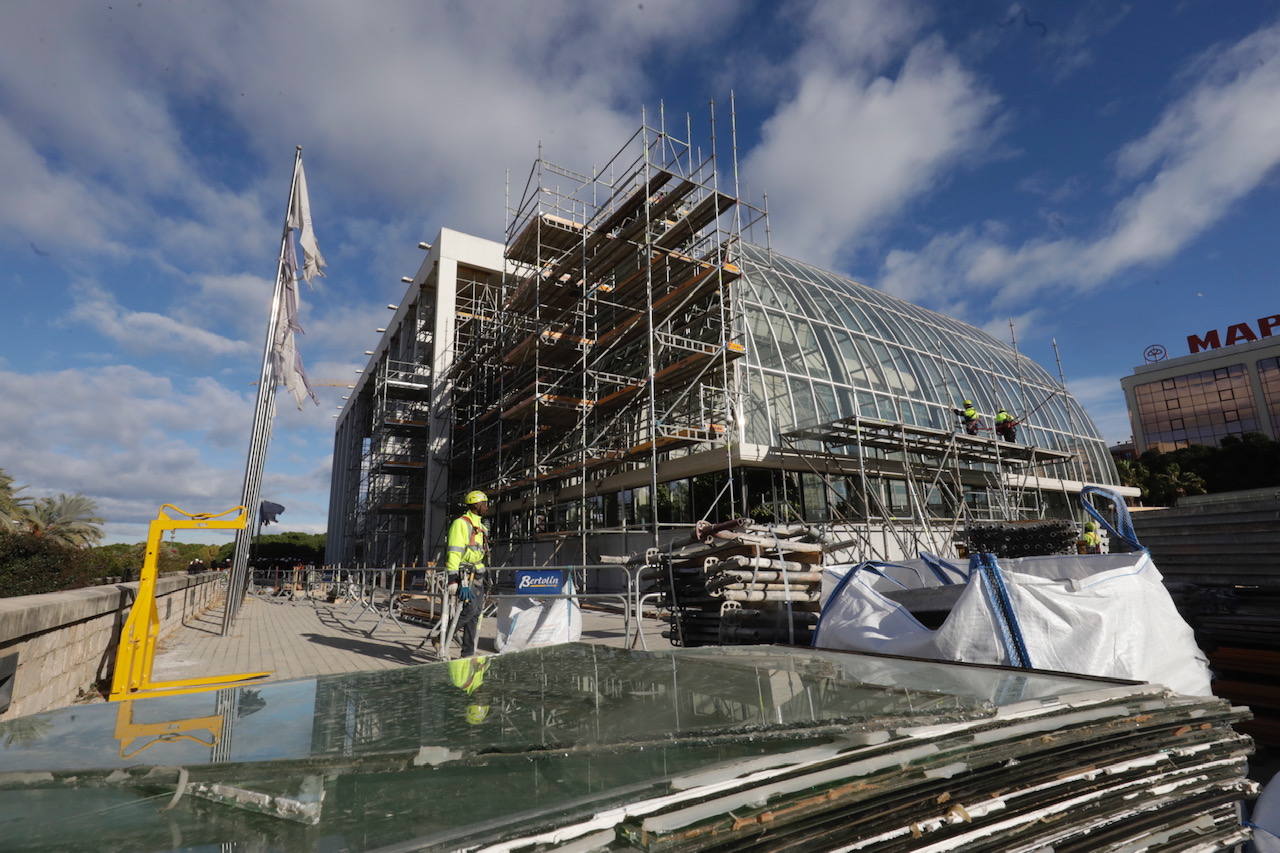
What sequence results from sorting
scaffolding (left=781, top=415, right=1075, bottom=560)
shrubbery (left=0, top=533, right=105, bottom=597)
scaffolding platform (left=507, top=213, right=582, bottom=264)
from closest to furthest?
1. shrubbery (left=0, top=533, right=105, bottom=597)
2. scaffolding (left=781, top=415, right=1075, bottom=560)
3. scaffolding platform (left=507, top=213, right=582, bottom=264)

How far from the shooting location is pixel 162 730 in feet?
6.96

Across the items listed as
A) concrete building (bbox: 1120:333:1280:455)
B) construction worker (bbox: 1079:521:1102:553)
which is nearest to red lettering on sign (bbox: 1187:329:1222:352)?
concrete building (bbox: 1120:333:1280:455)

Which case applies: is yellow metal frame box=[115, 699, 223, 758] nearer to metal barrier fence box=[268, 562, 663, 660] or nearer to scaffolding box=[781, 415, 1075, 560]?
metal barrier fence box=[268, 562, 663, 660]

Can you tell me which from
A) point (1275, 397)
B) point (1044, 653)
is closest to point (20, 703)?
point (1044, 653)

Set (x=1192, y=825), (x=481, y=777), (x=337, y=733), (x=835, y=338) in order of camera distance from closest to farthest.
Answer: (x=481, y=777) → (x=337, y=733) → (x=1192, y=825) → (x=835, y=338)

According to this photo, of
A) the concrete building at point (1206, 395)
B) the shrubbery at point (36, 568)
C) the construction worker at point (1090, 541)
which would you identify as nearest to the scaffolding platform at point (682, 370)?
the construction worker at point (1090, 541)

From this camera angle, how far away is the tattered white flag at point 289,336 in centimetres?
1155

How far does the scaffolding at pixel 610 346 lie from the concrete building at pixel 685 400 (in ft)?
0.36

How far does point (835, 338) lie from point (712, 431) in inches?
333

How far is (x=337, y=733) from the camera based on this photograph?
6.98 ft

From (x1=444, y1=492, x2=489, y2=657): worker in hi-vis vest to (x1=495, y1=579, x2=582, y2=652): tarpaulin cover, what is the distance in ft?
2.21

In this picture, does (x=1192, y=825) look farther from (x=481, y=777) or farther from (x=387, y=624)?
(x=387, y=624)

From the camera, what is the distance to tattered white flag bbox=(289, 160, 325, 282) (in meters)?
12.2

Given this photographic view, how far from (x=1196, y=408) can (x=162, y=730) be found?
73.3 meters
